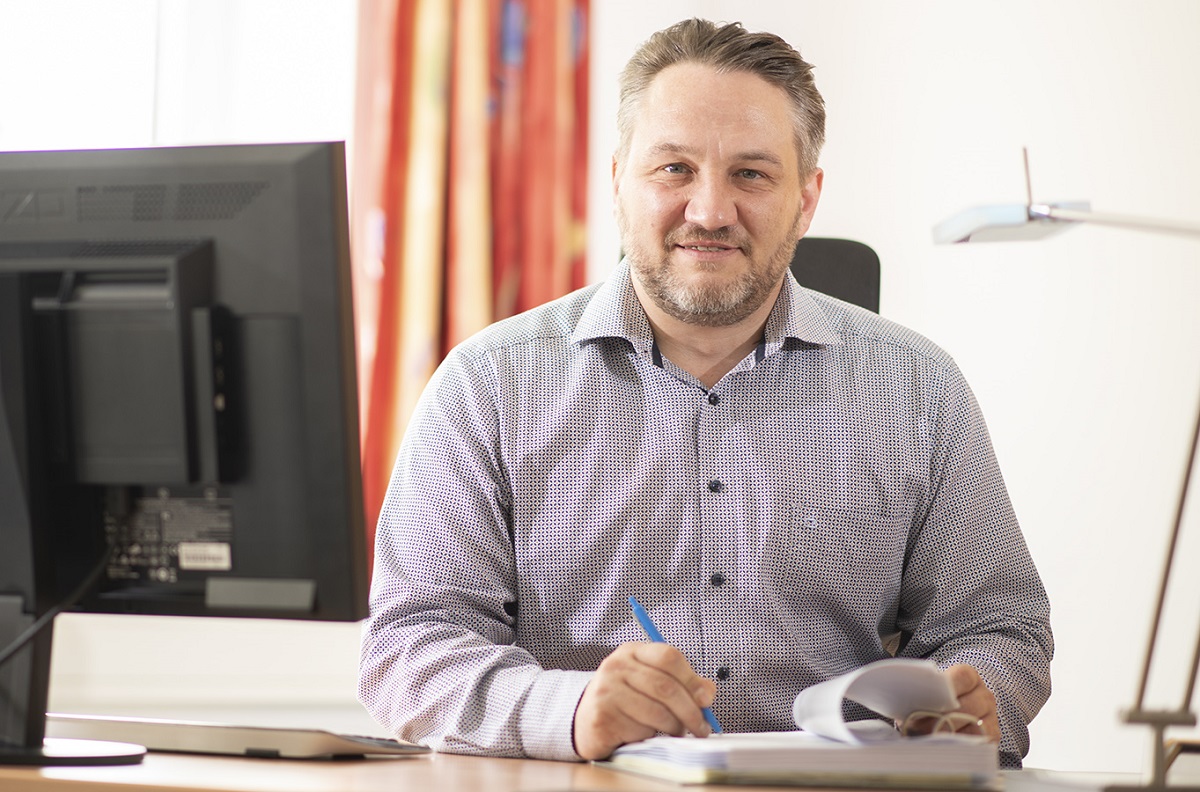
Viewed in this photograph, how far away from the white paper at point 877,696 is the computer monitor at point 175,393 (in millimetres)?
362

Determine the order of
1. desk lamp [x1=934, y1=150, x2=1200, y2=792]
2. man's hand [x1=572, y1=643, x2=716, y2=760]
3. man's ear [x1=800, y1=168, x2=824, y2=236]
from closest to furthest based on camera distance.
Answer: desk lamp [x1=934, y1=150, x2=1200, y2=792] → man's hand [x1=572, y1=643, x2=716, y2=760] → man's ear [x1=800, y1=168, x2=824, y2=236]

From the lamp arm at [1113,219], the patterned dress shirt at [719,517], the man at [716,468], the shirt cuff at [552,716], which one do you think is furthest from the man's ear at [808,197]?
the shirt cuff at [552,716]

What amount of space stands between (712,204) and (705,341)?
169 mm

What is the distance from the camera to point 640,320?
1.51 m

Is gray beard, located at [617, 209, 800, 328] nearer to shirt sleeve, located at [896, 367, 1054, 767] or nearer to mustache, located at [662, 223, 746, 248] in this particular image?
mustache, located at [662, 223, 746, 248]

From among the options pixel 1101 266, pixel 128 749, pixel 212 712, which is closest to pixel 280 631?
pixel 212 712

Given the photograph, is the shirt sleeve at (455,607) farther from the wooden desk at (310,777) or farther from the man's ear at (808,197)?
the man's ear at (808,197)

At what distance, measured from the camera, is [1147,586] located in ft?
7.96

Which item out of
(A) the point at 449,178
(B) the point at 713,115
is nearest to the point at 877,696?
(B) the point at 713,115

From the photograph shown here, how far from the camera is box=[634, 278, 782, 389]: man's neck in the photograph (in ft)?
4.96

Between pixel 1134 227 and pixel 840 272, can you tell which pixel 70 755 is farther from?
pixel 840 272

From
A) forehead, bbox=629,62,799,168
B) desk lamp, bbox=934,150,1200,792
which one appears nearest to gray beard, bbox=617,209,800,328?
forehead, bbox=629,62,799,168

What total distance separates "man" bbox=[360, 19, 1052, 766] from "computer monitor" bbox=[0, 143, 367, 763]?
1.14ft

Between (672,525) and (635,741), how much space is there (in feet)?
1.26
